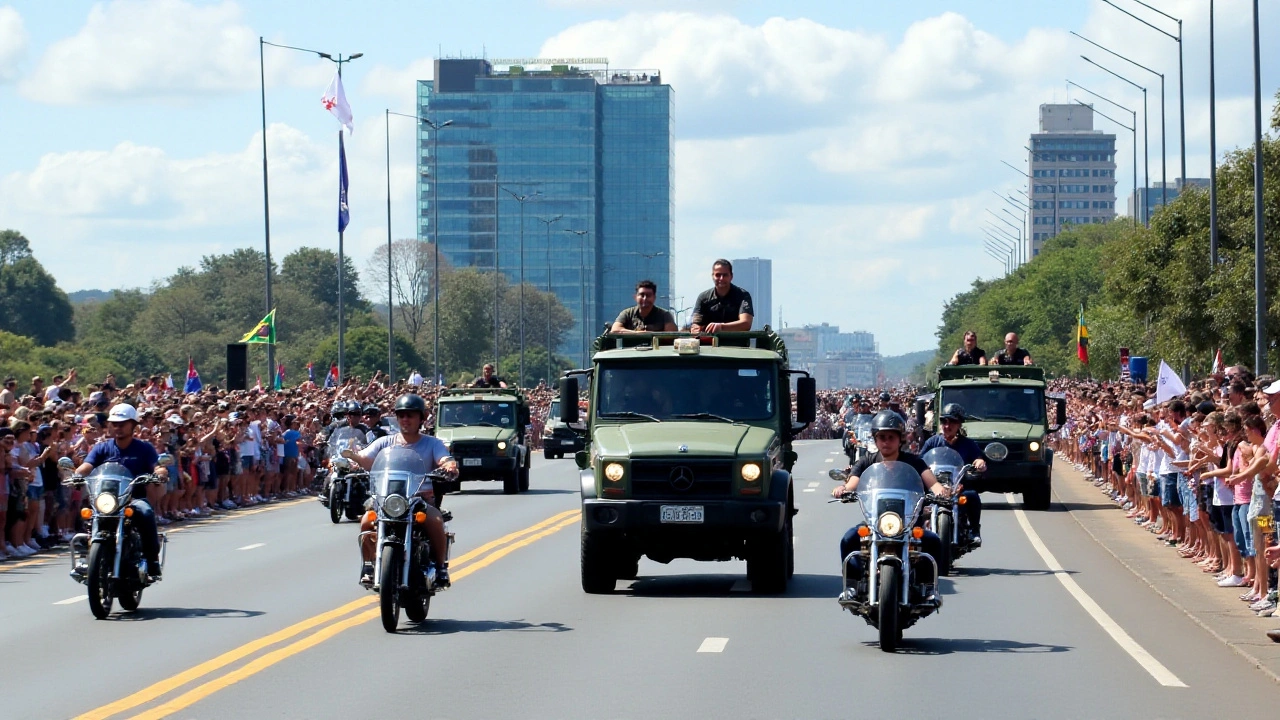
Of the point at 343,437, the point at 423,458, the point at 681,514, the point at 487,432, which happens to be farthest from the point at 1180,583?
the point at 487,432

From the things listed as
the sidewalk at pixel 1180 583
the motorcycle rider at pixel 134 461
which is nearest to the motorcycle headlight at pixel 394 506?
the motorcycle rider at pixel 134 461

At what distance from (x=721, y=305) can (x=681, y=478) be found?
3.56 meters

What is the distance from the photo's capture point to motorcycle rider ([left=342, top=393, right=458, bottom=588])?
50.6 ft

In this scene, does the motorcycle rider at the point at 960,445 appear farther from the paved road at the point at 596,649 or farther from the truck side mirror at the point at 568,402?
the truck side mirror at the point at 568,402

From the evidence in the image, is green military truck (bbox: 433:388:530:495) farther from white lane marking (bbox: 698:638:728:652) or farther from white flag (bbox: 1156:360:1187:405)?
white lane marking (bbox: 698:638:728:652)

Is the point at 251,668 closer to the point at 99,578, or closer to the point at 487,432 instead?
the point at 99,578

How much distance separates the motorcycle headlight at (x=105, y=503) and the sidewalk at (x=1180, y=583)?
27.6ft

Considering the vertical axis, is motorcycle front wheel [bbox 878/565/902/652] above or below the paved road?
above

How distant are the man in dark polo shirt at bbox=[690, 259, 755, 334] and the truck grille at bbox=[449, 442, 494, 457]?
59.4 ft

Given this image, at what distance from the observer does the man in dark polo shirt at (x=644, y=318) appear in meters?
20.6

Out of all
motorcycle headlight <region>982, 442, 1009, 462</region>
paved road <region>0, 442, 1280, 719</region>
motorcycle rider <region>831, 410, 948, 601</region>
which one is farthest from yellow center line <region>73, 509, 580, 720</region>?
motorcycle headlight <region>982, 442, 1009, 462</region>

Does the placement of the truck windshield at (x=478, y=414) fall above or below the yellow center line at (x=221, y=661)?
above

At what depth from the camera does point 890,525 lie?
14.2 m

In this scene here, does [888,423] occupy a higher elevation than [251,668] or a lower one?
higher
